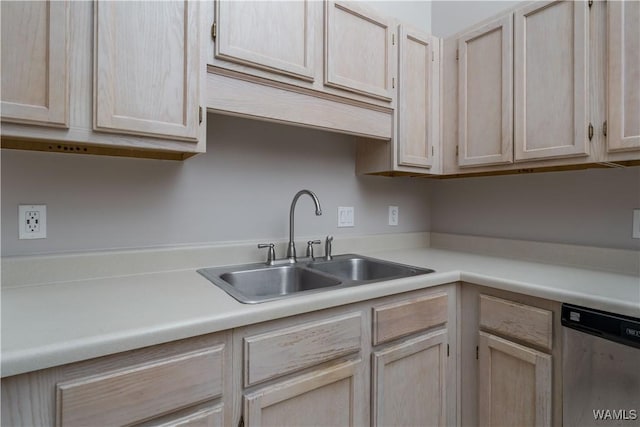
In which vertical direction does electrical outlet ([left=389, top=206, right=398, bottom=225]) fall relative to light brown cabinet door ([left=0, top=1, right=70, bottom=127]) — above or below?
below

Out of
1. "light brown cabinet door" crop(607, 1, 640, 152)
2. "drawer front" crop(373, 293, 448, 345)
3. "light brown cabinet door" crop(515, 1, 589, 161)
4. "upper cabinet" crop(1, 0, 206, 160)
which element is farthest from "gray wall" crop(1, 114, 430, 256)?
"light brown cabinet door" crop(607, 1, 640, 152)

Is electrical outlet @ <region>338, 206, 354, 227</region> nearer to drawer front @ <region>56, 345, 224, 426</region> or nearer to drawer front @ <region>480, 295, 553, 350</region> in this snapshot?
drawer front @ <region>480, 295, 553, 350</region>

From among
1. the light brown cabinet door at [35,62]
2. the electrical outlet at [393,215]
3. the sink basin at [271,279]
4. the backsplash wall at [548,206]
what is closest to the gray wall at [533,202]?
the backsplash wall at [548,206]

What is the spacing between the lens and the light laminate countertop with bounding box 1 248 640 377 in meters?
0.73

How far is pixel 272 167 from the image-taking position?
1.68 meters

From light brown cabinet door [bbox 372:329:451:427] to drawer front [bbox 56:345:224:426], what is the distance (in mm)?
603

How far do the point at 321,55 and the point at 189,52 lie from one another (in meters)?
0.54

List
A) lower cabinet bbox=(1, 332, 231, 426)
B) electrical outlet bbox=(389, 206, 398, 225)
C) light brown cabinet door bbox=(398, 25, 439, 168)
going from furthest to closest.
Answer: electrical outlet bbox=(389, 206, 398, 225) → light brown cabinet door bbox=(398, 25, 439, 168) → lower cabinet bbox=(1, 332, 231, 426)

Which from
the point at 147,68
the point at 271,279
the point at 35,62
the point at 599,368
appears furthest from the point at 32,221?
the point at 599,368

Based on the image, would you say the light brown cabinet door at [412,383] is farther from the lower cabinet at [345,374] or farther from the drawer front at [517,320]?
the drawer front at [517,320]

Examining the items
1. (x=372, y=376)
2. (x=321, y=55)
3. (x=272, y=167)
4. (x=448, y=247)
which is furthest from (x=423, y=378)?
(x=321, y=55)

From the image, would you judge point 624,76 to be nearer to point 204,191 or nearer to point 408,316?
point 408,316

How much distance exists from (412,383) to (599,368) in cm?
61

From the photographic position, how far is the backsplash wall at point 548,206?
5.06 feet
